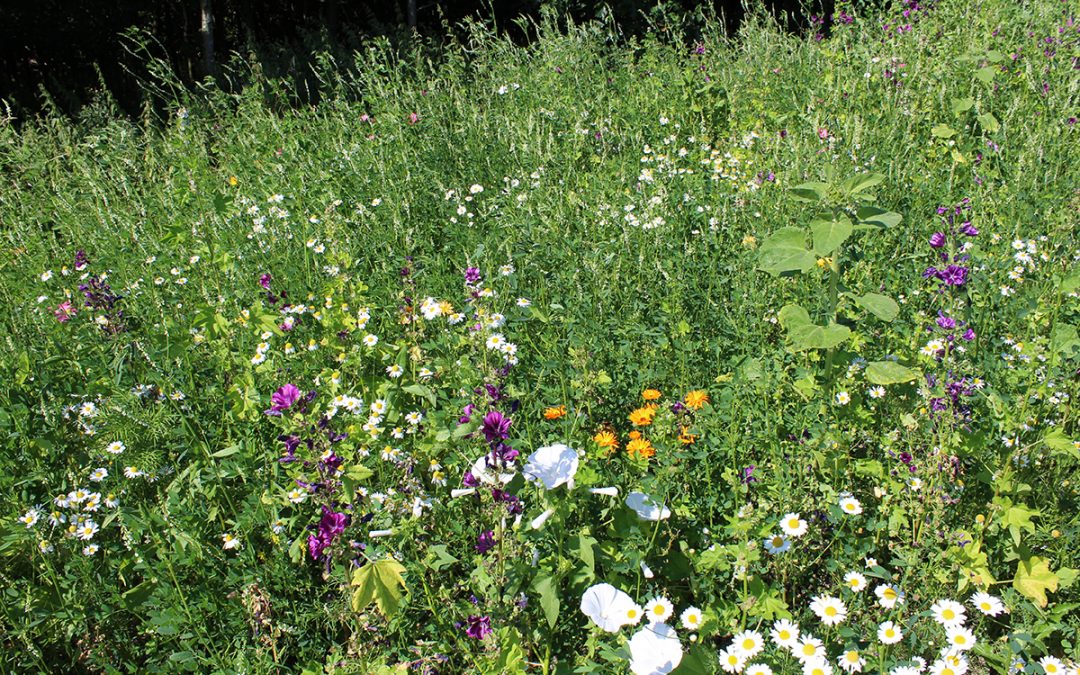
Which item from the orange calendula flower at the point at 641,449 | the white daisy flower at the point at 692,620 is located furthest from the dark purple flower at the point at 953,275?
the white daisy flower at the point at 692,620

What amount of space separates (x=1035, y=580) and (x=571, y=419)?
1.32 m

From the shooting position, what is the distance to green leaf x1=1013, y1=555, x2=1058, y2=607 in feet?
5.84

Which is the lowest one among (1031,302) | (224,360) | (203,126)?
(1031,302)

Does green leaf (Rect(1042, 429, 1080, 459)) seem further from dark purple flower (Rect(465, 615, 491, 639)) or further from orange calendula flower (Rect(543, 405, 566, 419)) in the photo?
dark purple flower (Rect(465, 615, 491, 639))

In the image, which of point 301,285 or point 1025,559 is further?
point 301,285

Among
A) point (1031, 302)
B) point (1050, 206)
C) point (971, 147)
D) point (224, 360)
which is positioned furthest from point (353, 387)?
Result: point (971, 147)

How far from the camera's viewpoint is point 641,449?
198 cm

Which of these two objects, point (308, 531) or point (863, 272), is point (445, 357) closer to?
point (308, 531)

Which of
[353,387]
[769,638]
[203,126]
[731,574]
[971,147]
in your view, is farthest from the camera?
[203,126]

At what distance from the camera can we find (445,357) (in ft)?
8.77

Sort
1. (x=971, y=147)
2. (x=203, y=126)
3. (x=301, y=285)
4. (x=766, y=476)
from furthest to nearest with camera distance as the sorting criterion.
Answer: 1. (x=203, y=126)
2. (x=971, y=147)
3. (x=301, y=285)
4. (x=766, y=476)

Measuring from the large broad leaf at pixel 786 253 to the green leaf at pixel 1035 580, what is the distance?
39.4 inches

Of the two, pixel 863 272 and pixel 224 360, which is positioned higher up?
pixel 224 360

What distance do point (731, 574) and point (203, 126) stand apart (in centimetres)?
566
